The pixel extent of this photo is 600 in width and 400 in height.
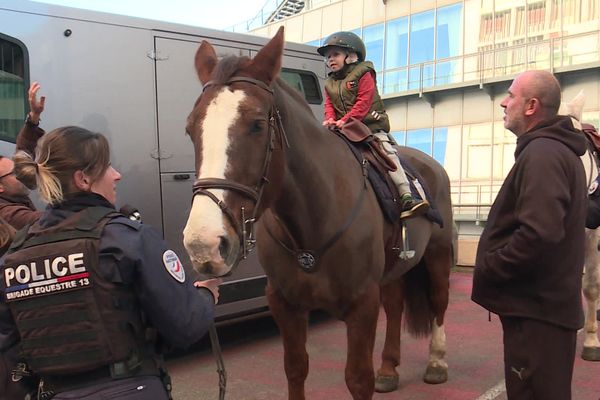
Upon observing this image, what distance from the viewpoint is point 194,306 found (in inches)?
71.9

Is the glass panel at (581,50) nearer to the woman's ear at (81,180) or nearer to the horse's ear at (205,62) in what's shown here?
the horse's ear at (205,62)

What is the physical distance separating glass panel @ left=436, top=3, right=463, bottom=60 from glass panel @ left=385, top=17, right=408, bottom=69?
1232mm

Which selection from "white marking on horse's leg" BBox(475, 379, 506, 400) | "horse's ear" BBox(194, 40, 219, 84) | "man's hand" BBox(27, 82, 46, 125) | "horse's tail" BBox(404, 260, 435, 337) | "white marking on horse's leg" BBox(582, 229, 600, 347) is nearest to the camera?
"horse's ear" BBox(194, 40, 219, 84)

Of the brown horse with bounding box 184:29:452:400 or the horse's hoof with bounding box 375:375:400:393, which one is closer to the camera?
the brown horse with bounding box 184:29:452:400

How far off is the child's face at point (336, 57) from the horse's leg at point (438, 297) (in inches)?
73.9

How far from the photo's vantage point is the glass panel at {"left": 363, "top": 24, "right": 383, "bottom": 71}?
60.2ft

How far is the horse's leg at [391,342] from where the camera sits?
4434 millimetres

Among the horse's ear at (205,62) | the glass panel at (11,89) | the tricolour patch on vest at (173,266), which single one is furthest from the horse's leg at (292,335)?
the glass panel at (11,89)

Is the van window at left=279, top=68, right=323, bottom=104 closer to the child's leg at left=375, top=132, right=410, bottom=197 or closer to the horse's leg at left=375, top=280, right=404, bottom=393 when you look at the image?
the child's leg at left=375, top=132, right=410, bottom=197

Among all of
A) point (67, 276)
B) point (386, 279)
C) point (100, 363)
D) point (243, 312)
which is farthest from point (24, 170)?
point (243, 312)

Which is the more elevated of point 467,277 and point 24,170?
point 24,170

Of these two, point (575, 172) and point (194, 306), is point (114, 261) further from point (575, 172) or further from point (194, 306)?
point (575, 172)

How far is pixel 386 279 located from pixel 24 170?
2.71m

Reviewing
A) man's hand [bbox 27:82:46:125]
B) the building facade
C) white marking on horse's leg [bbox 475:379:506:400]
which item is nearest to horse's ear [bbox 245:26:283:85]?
man's hand [bbox 27:82:46:125]
